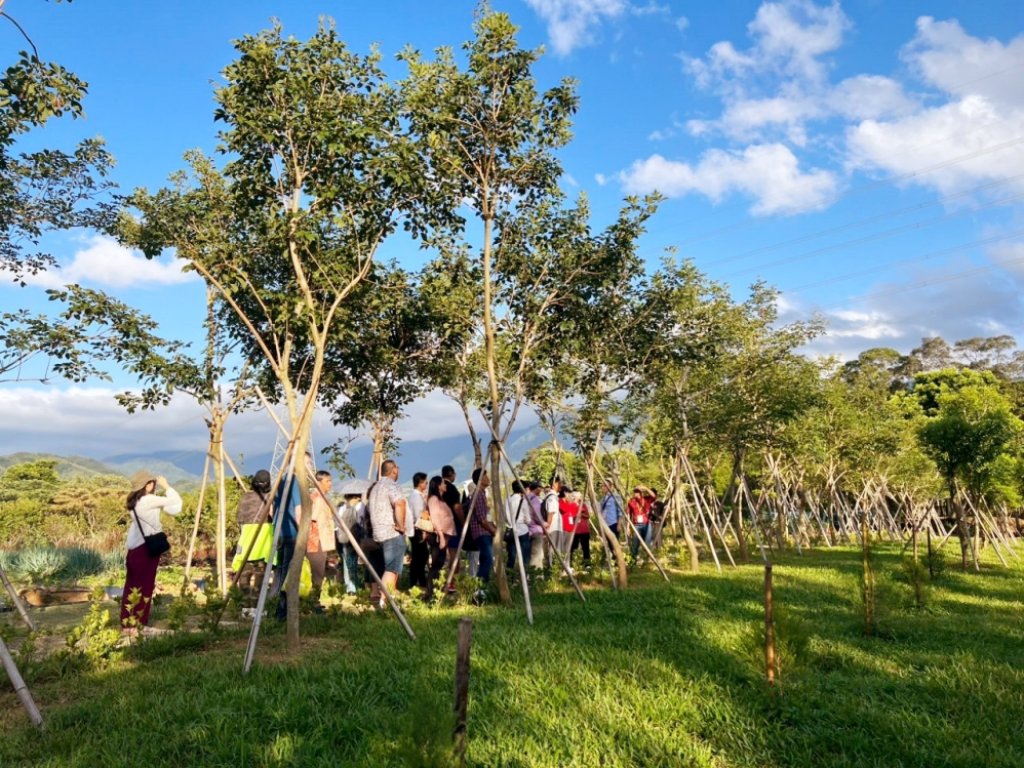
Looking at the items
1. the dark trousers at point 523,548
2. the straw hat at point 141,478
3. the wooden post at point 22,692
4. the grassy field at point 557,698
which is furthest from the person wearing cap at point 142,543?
the dark trousers at point 523,548

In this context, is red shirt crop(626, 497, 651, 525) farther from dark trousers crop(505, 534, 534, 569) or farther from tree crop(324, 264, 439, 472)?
tree crop(324, 264, 439, 472)

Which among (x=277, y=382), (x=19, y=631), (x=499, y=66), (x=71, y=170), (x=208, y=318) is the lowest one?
(x=19, y=631)

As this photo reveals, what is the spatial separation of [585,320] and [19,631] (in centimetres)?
941

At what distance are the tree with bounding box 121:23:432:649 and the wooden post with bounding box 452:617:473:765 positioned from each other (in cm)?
459

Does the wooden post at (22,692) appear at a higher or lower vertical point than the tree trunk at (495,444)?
lower

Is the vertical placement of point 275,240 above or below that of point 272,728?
above

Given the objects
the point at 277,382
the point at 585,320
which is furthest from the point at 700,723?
the point at 277,382

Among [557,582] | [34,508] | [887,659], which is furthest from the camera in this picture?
[34,508]

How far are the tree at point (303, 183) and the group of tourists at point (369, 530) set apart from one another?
5.65 ft

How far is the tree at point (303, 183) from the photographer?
25.5ft

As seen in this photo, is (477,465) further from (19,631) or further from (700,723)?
(700,723)

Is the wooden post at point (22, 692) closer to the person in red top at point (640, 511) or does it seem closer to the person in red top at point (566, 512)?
the person in red top at point (566, 512)

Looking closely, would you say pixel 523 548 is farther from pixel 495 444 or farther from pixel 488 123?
pixel 488 123

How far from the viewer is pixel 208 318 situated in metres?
12.7
